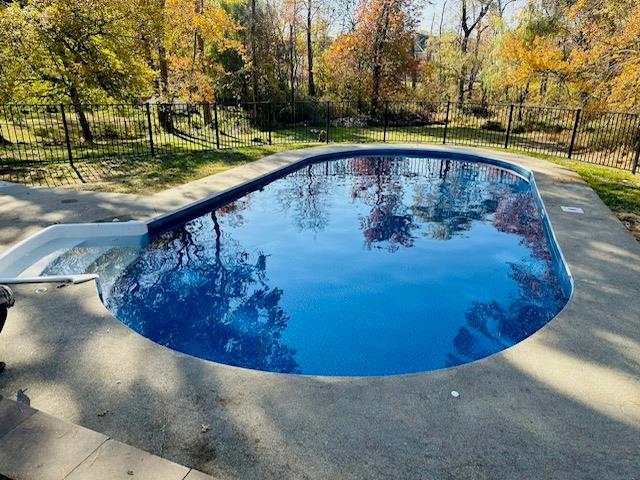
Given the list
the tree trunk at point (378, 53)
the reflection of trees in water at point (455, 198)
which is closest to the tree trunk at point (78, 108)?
the reflection of trees in water at point (455, 198)

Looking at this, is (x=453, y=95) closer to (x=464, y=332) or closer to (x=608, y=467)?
(x=464, y=332)

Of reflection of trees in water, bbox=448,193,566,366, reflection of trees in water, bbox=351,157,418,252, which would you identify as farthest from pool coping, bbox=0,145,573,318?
reflection of trees in water, bbox=351,157,418,252

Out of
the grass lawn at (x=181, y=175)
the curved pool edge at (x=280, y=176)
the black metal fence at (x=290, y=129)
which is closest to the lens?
the curved pool edge at (x=280, y=176)

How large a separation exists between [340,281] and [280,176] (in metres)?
4.94

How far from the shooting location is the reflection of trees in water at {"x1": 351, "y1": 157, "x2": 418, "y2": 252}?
6.68 meters

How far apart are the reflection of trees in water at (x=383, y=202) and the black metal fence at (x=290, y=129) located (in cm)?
240

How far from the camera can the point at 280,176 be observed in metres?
9.71

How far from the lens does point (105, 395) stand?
266 centimetres

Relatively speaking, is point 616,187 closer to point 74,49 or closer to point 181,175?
point 181,175

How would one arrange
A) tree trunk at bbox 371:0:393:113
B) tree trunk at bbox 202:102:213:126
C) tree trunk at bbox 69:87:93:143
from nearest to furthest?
tree trunk at bbox 69:87:93:143, tree trunk at bbox 202:102:213:126, tree trunk at bbox 371:0:393:113

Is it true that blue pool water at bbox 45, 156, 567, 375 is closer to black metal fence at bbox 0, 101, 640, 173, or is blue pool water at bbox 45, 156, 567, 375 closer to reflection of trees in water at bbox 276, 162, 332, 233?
reflection of trees in water at bbox 276, 162, 332, 233

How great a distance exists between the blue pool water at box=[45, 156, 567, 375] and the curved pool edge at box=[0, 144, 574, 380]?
0.59 ft

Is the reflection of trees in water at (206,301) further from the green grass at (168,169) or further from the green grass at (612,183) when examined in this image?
the green grass at (612,183)

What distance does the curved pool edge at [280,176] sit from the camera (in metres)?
4.09
